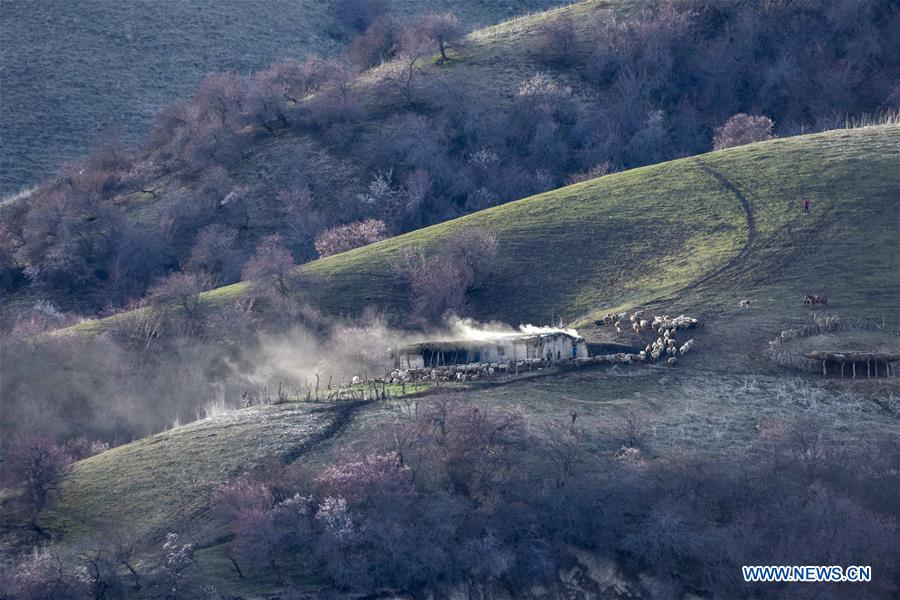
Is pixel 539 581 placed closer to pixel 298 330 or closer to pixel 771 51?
pixel 298 330

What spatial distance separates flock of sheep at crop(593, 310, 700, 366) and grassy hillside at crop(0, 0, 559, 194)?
55355 millimetres

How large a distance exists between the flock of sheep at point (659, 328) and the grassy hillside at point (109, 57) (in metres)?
55.4

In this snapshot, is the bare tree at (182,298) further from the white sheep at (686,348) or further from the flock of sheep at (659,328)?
the white sheep at (686,348)

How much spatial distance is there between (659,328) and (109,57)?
227 feet

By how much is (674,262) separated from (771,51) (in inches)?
1833

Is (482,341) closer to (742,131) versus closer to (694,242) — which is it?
(694,242)

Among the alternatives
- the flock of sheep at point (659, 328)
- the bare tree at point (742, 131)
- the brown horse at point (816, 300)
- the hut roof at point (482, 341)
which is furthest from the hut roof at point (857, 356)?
the bare tree at point (742, 131)

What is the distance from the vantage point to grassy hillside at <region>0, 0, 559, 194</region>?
320 ft

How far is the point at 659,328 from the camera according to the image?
53.2 metres

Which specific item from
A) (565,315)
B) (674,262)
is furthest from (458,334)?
(674,262)

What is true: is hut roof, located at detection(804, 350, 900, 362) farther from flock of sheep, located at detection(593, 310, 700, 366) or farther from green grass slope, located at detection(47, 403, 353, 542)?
green grass slope, located at detection(47, 403, 353, 542)

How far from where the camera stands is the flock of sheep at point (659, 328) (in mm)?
50656

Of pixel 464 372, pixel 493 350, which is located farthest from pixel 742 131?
pixel 464 372

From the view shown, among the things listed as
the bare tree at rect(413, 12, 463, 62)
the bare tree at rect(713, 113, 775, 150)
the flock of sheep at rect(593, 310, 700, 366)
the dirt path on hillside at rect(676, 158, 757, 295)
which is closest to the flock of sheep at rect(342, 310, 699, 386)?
the flock of sheep at rect(593, 310, 700, 366)
